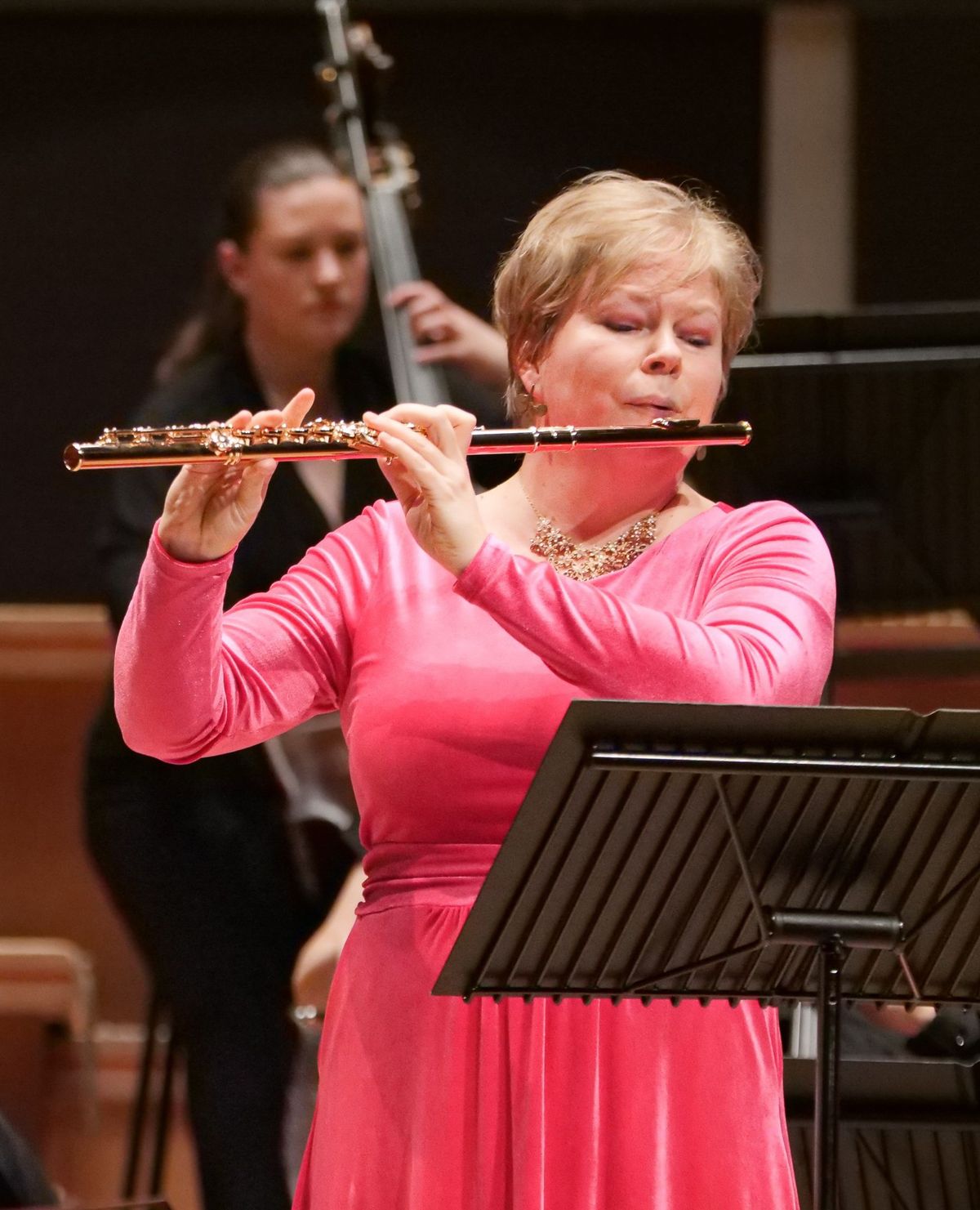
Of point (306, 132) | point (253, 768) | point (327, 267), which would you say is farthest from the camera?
point (306, 132)

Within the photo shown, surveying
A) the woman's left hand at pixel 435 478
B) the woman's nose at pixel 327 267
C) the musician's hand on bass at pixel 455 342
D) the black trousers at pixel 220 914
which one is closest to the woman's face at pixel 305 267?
the woman's nose at pixel 327 267

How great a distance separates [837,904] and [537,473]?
494 millimetres

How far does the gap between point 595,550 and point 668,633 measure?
21 centimetres

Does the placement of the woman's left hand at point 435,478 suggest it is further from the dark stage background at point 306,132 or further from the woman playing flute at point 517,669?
the dark stage background at point 306,132

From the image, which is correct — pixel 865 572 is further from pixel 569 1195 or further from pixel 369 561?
pixel 569 1195

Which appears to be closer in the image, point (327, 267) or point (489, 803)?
point (489, 803)

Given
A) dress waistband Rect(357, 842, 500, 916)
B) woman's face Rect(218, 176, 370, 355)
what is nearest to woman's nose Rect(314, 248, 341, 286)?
woman's face Rect(218, 176, 370, 355)

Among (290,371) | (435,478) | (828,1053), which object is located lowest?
(828,1053)

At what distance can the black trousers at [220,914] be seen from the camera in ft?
8.34

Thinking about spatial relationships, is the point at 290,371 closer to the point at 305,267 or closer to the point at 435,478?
the point at 305,267

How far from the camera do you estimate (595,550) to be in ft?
5.26

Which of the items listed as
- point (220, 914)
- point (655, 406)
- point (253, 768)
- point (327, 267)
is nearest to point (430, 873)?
point (655, 406)

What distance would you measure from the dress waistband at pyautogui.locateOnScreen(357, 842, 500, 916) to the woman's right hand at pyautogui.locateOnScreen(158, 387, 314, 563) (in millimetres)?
283

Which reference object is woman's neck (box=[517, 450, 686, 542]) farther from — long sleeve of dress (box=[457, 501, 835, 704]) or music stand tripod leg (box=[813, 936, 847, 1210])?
music stand tripod leg (box=[813, 936, 847, 1210])
